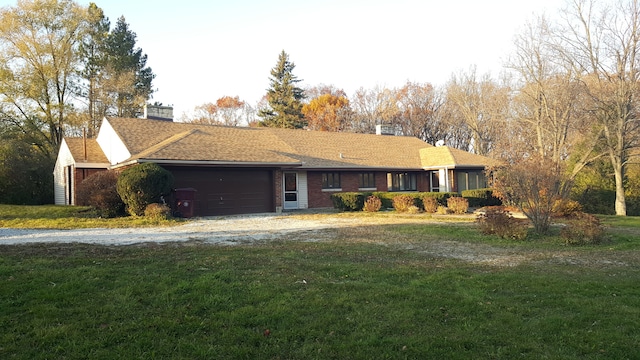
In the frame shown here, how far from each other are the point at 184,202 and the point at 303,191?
7.74 meters

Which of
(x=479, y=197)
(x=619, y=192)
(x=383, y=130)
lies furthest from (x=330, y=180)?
(x=619, y=192)

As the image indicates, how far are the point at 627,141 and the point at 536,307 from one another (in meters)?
22.5

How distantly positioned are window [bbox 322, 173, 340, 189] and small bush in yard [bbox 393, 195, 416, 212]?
5528mm

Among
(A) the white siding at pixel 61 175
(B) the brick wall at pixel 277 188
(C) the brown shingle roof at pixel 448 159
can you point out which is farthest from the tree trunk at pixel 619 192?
(A) the white siding at pixel 61 175

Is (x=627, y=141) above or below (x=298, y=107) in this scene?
below

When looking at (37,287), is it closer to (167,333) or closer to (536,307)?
(167,333)

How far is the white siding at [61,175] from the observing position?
24.6m

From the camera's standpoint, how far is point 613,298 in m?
5.54

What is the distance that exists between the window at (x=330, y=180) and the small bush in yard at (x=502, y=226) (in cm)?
1361

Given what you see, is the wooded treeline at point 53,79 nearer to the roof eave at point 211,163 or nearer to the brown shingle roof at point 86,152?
the brown shingle roof at point 86,152

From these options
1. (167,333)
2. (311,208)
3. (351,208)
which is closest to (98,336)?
(167,333)

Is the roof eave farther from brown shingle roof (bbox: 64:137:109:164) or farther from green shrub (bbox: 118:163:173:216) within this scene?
brown shingle roof (bbox: 64:137:109:164)

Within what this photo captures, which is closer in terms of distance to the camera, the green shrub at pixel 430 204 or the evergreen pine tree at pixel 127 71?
the green shrub at pixel 430 204

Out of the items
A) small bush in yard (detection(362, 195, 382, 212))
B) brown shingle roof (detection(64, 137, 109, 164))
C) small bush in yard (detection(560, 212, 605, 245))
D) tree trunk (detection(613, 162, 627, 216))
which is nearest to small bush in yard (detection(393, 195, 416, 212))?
small bush in yard (detection(362, 195, 382, 212))
